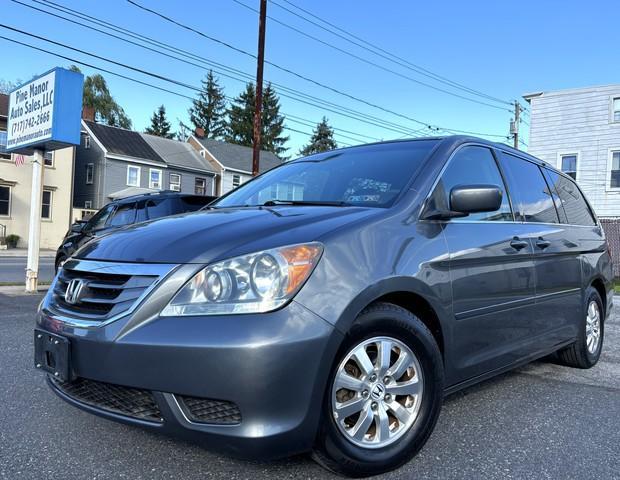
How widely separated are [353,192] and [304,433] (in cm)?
153

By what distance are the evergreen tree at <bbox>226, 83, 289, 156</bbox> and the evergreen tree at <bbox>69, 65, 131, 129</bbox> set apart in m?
14.9

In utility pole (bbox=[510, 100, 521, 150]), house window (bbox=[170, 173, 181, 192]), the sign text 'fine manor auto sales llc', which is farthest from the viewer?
house window (bbox=[170, 173, 181, 192])

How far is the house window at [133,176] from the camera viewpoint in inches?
1348

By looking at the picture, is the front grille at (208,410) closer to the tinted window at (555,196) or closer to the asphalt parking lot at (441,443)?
the asphalt parking lot at (441,443)

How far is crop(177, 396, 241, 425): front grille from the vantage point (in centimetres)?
205

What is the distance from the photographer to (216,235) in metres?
2.39

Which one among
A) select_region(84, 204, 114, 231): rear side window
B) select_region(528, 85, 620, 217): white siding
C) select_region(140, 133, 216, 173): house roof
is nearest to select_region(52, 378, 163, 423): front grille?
select_region(84, 204, 114, 231): rear side window

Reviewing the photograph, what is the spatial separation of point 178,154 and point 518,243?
37325mm

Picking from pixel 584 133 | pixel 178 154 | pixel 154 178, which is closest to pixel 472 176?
pixel 584 133

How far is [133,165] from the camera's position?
113ft

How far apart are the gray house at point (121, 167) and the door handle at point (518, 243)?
3088 centimetres

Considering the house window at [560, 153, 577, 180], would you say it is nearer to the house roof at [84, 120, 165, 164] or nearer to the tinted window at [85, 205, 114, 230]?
the tinted window at [85, 205, 114, 230]

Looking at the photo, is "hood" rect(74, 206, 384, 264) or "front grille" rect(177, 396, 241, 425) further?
"hood" rect(74, 206, 384, 264)

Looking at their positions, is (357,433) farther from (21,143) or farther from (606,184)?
(606,184)
